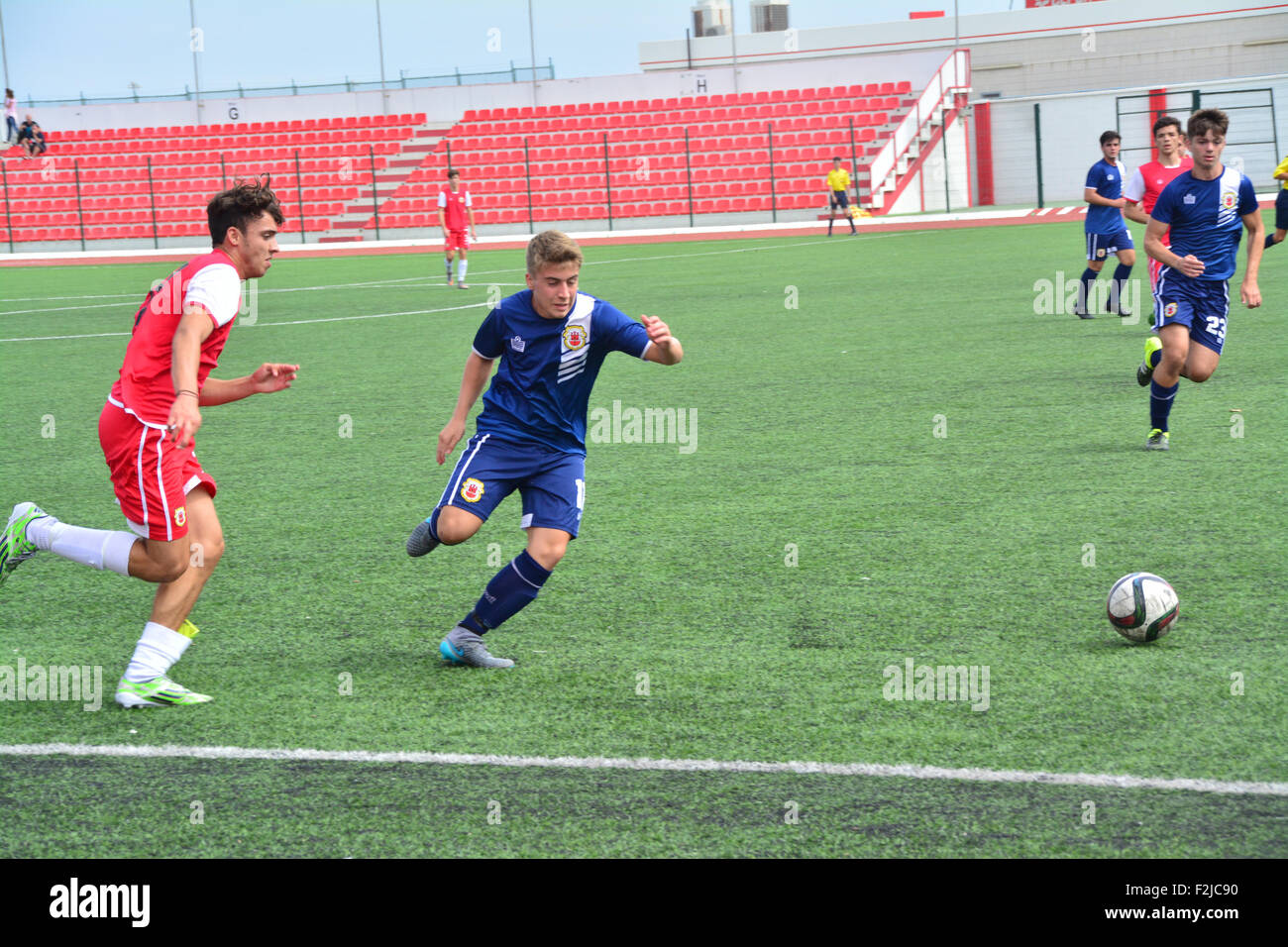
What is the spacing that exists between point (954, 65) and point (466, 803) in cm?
4532

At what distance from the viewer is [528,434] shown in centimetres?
535

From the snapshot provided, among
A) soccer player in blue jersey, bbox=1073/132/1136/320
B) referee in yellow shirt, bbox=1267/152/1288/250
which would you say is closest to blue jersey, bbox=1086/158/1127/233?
soccer player in blue jersey, bbox=1073/132/1136/320

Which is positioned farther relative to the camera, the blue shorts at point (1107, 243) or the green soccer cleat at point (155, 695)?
the blue shorts at point (1107, 243)

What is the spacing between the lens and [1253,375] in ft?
36.6

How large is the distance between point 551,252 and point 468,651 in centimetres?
147

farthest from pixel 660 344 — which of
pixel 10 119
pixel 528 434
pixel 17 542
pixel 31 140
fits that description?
pixel 10 119

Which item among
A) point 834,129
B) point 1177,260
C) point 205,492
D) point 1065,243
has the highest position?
point 834,129

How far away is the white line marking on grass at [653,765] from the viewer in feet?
12.9

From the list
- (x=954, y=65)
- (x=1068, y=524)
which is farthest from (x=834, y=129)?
(x=1068, y=524)

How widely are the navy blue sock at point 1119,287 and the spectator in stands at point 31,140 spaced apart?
131ft

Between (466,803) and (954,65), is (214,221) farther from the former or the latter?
(954,65)

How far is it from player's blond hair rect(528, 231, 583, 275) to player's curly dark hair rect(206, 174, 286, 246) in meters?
0.89

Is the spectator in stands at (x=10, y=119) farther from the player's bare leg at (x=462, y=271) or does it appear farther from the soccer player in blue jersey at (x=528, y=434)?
the soccer player in blue jersey at (x=528, y=434)

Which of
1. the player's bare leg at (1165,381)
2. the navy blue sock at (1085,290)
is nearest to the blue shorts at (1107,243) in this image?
the navy blue sock at (1085,290)
